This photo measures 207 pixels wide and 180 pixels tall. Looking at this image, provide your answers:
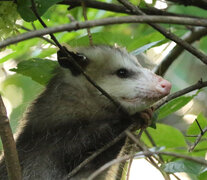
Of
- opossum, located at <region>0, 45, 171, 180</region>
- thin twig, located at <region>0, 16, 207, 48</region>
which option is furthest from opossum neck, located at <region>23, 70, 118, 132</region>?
thin twig, located at <region>0, 16, 207, 48</region>

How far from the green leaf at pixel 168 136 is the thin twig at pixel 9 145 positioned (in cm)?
94

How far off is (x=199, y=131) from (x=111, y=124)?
0.47m

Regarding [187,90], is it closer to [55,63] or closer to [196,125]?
[196,125]

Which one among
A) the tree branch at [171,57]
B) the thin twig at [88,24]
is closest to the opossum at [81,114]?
the tree branch at [171,57]

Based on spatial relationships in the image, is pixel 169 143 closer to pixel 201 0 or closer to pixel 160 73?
pixel 160 73

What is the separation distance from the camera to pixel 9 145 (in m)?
1.67

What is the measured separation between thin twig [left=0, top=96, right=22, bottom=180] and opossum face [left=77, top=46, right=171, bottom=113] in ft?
2.45

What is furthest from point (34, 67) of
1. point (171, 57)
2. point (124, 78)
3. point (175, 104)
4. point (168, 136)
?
point (171, 57)

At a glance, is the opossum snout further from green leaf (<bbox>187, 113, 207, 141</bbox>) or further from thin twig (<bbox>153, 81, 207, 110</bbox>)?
green leaf (<bbox>187, 113, 207, 141</bbox>)

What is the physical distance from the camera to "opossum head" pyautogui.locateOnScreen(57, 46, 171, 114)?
7.12 feet

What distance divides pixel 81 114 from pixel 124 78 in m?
0.32

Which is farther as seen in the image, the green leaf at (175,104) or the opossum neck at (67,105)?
the opossum neck at (67,105)

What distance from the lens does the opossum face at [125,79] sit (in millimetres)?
2168

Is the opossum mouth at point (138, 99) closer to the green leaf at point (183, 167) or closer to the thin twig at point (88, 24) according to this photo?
the green leaf at point (183, 167)
